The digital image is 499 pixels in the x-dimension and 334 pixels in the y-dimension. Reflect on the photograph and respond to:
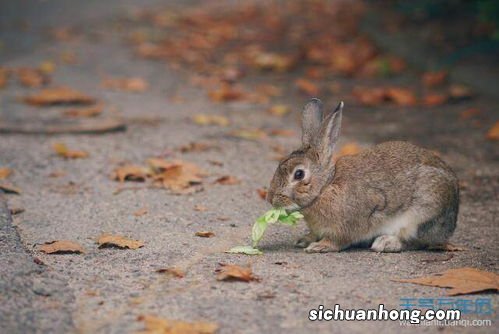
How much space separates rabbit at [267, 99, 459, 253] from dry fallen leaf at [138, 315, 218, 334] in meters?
1.29

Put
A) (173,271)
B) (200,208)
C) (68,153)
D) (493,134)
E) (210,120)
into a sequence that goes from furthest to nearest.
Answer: (210,120), (493,134), (68,153), (200,208), (173,271)

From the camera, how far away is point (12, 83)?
9.82 metres

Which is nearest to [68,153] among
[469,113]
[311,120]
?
[311,120]

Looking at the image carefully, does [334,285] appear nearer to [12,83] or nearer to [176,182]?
[176,182]

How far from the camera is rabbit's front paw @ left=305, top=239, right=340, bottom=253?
15.3 ft

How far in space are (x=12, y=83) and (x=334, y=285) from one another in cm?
684

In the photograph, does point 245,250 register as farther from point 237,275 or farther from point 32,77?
point 32,77

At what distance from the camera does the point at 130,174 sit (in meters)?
6.21

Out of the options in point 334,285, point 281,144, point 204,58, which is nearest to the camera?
point 334,285

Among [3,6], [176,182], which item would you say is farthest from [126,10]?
[176,182]

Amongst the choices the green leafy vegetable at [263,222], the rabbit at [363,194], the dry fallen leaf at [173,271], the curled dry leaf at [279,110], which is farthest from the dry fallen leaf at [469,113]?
the dry fallen leaf at [173,271]

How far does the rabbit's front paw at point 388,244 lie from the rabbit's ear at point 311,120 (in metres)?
0.72

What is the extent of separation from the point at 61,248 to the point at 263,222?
1138mm

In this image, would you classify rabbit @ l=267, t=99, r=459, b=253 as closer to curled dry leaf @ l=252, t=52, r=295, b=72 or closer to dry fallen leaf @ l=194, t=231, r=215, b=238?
dry fallen leaf @ l=194, t=231, r=215, b=238
